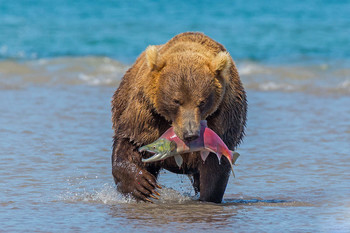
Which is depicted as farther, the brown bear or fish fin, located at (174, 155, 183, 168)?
fish fin, located at (174, 155, 183, 168)

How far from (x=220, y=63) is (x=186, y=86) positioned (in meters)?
0.36

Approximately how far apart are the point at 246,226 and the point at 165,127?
1108 mm

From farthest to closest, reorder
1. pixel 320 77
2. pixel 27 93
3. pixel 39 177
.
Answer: pixel 320 77, pixel 27 93, pixel 39 177

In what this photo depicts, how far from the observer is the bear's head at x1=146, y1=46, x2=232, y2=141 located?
5.57 meters

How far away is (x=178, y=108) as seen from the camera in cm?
563

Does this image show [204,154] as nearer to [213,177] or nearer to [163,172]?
[213,177]

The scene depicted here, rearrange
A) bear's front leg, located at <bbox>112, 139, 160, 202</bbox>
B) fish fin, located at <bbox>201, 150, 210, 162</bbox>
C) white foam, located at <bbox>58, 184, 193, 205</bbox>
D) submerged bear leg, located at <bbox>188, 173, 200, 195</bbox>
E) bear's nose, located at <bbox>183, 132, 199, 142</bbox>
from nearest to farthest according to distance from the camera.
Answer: bear's nose, located at <bbox>183, 132, 199, 142</bbox>
fish fin, located at <bbox>201, 150, 210, 162</bbox>
bear's front leg, located at <bbox>112, 139, 160, 202</bbox>
white foam, located at <bbox>58, 184, 193, 205</bbox>
submerged bear leg, located at <bbox>188, 173, 200, 195</bbox>

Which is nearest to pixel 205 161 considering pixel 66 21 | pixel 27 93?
pixel 27 93

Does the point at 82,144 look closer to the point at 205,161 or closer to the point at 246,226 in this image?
the point at 205,161

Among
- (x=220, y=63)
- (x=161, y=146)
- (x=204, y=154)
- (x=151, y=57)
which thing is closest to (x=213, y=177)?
(x=204, y=154)

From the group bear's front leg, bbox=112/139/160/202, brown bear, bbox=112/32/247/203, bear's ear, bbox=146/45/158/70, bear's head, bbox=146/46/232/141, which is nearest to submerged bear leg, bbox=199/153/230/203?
brown bear, bbox=112/32/247/203

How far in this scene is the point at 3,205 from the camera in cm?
608

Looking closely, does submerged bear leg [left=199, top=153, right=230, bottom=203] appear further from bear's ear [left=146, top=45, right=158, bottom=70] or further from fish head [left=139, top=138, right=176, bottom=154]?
bear's ear [left=146, top=45, right=158, bottom=70]

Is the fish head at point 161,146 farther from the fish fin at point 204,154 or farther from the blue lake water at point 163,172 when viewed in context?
the blue lake water at point 163,172
